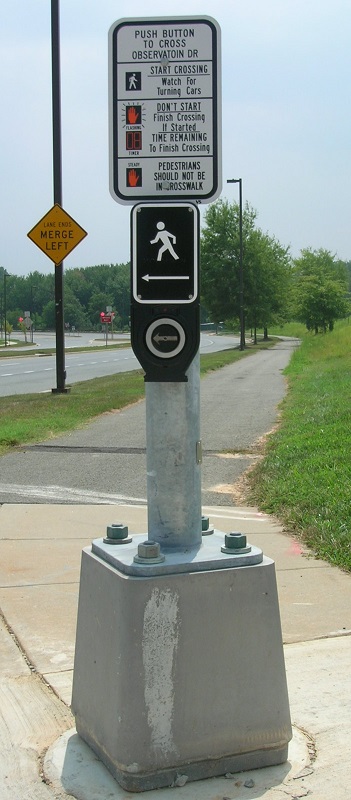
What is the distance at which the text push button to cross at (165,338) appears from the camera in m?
3.11

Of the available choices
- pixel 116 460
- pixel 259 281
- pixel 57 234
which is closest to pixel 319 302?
pixel 259 281

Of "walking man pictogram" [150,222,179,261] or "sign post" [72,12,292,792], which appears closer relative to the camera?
"sign post" [72,12,292,792]

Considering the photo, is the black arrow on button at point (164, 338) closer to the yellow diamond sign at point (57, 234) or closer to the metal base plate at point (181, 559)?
the metal base plate at point (181, 559)

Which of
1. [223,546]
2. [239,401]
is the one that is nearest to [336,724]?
[223,546]

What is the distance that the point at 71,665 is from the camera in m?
4.30

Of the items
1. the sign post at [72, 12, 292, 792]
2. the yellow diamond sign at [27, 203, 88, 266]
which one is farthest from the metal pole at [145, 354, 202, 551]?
the yellow diamond sign at [27, 203, 88, 266]

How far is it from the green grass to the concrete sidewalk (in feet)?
0.56

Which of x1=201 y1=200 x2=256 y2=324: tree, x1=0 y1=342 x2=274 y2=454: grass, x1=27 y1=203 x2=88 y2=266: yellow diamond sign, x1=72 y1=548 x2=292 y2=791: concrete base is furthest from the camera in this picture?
x1=201 y1=200 x2=256 y2=324: tree

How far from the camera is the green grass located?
6.45 metres

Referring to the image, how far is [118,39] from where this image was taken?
3268 millimetres

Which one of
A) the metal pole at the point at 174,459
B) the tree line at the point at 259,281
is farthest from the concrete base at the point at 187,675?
the tree line at the point at 259,281

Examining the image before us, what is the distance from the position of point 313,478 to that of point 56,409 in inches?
320

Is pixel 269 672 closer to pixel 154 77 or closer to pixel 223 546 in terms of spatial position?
pixel 223 546

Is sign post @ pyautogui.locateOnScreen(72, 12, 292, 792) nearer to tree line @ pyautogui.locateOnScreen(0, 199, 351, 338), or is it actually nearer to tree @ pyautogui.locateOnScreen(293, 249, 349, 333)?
tree line @ pyautogui.locateOnScreen(0, 199, 351, 338)
